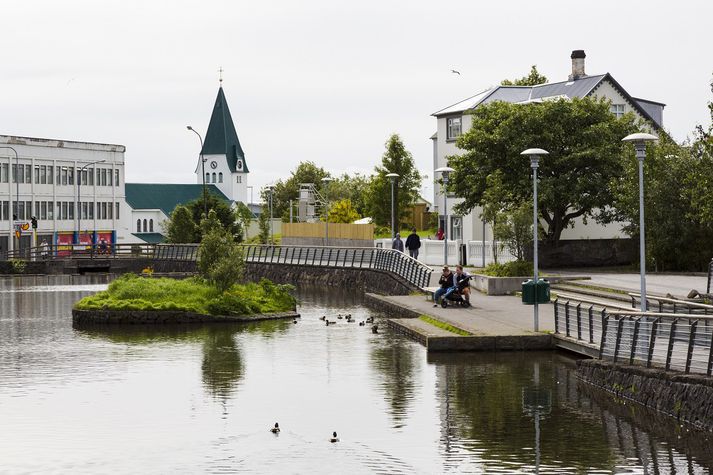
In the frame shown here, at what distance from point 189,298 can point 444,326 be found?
43.5 feet

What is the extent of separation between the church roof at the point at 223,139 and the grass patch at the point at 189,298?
132650 mm

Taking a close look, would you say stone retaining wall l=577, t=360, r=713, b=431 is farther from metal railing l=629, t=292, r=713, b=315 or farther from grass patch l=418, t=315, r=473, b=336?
grass patch l=418, t=315, r=473, b=336

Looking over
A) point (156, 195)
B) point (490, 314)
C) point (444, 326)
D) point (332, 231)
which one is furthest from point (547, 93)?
point (156, 195)

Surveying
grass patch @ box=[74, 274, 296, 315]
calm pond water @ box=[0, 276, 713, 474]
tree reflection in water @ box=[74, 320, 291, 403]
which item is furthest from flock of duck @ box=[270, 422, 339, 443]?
grass patch @ box=[74, 274, 296, 315]

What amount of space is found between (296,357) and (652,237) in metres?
23.8

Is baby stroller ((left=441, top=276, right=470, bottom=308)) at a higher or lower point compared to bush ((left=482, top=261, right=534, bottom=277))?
lower

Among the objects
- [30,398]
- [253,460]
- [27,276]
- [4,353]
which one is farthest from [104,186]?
[253,460]

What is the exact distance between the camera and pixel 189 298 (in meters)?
44.8

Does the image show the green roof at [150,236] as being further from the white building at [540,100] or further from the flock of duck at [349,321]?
the flock of duck at [349,321]

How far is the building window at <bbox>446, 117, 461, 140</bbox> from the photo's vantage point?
7794 centimetres

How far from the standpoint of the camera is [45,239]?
114000 mm

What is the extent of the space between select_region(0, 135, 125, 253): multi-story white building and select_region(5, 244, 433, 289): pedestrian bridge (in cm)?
1137

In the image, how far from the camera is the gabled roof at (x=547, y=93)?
7006 cm

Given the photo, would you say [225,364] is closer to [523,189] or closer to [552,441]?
[552,441]
